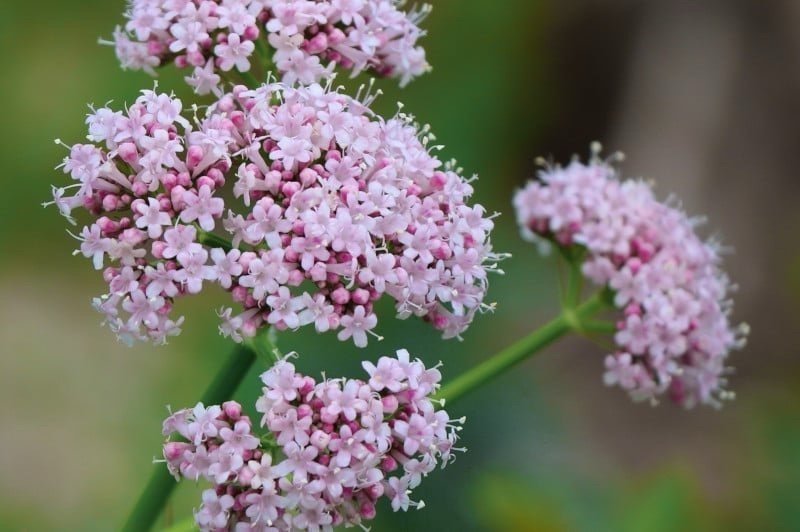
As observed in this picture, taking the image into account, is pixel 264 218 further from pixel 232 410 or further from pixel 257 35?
pixel 257 35

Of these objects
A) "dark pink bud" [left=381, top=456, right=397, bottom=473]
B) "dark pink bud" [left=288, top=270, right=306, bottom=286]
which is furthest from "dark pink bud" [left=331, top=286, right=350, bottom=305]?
"dark pink bud" [left=381, top=456, right=397, bottom=473]

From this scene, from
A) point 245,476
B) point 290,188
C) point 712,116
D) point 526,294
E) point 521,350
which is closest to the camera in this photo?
point 245,476

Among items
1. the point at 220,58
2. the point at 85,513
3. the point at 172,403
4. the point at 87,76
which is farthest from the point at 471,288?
the point at 87,76

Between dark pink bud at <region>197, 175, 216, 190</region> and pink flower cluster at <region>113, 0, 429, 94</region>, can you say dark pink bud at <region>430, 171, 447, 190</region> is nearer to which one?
pink flower cluster at <region>113, 0, 429, 94</region>

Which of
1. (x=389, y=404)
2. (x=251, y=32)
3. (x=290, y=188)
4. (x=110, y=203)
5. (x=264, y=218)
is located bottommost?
(x=389, y=404)

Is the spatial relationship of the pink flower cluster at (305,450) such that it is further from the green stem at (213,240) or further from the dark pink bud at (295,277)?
the green stem at (213,240)

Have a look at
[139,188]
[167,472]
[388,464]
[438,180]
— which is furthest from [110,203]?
[388,464]

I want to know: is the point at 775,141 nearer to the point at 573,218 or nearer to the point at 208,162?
the point at 573,218
